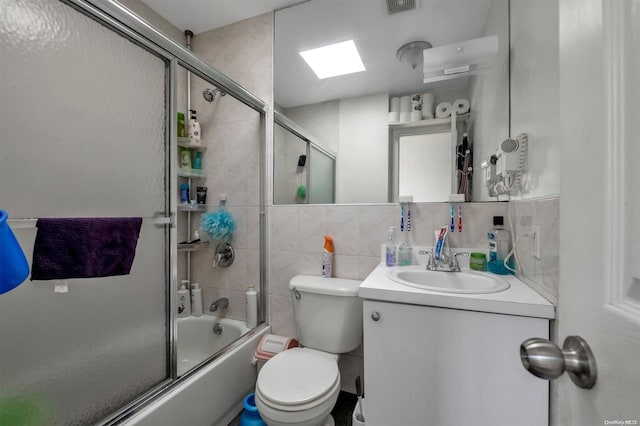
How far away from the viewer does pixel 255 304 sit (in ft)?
5.32

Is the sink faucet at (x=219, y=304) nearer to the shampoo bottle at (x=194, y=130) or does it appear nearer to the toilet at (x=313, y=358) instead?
the toilet at (x=313, y=358)

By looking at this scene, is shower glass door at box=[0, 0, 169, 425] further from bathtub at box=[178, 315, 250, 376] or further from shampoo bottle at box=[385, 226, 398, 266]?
shampoo bottle at box=[385, 226, 398, 266]

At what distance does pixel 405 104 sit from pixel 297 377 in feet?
4.73

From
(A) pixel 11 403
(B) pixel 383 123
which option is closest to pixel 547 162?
(B) pixel 383 123

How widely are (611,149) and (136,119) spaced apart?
4.36 feet

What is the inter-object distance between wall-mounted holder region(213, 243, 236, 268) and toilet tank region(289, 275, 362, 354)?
0.58 m

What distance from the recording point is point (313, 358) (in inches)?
49.4

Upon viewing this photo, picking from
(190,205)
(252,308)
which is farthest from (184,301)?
(190,205)

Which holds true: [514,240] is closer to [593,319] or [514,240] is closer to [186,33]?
[593,319]

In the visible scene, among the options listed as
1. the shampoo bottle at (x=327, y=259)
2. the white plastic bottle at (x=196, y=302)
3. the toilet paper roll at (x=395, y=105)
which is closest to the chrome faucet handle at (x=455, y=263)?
the shampoo bottle at (x=327, y=259)

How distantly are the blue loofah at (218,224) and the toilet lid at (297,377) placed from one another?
827 millimetres

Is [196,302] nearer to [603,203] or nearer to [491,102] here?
[603,203]

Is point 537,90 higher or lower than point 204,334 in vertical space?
higher

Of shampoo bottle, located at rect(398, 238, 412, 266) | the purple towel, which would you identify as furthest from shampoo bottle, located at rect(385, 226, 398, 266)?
the purple towel
